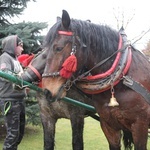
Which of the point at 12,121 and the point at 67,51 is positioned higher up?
the point at 67,51

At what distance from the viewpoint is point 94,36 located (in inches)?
87.0

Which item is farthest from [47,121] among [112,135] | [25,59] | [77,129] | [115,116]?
[115,116]

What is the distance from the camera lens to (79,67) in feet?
7.06

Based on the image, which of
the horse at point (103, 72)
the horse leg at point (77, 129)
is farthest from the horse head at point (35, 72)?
the horse leg at point (77, 129)

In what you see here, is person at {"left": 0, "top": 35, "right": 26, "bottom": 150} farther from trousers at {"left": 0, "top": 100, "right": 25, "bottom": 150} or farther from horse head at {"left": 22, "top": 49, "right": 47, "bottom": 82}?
horse head at {"left": 22, "top": 49, "right": 47, "bottom": 82}

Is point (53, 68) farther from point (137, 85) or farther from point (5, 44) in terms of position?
point (5, 44)

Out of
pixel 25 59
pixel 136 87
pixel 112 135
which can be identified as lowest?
pixel 112 135

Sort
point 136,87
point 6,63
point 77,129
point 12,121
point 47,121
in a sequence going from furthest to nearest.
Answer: point 47,121
point 77,129
point 12,121
point 6,63
point 136,87

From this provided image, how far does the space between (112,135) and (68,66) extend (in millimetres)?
935

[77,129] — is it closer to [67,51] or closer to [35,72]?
[35,72]

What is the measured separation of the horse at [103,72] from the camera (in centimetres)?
204

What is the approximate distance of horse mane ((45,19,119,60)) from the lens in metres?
2.10

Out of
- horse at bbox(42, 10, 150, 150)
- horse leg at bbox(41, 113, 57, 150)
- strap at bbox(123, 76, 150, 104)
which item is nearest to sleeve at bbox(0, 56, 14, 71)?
horse leg at bbox(41, 113, 57, 150)

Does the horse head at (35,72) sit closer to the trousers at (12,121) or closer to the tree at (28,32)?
the trousers at (12,121)
